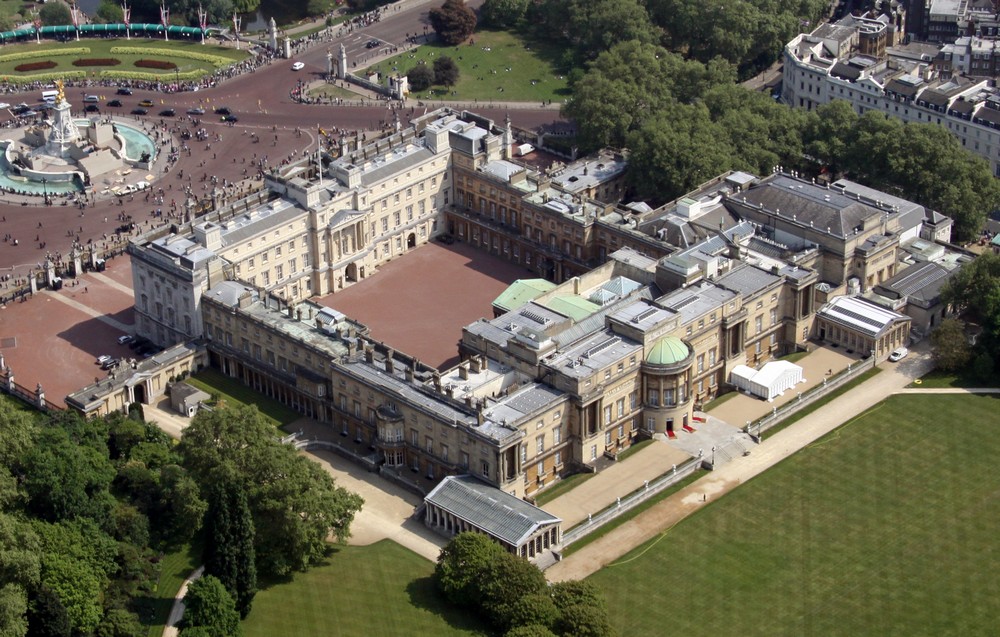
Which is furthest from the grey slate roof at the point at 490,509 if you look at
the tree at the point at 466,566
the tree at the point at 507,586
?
the tree at the point at 507,586

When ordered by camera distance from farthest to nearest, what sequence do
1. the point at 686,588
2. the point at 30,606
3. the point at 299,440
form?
the point at 299,440 < the point at 686,588 < the point at 30,606

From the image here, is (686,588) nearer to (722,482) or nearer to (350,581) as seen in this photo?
(722,482)

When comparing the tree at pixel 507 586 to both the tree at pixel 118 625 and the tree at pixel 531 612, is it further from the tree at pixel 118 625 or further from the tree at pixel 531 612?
the tree at pixel 118 625

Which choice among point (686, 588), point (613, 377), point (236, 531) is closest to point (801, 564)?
point (686, 588)

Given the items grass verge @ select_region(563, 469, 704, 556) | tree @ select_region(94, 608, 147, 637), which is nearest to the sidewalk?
grass verge @ select_region(563, 469, 704, 556)

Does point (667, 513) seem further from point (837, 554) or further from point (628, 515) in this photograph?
point (837, 554)

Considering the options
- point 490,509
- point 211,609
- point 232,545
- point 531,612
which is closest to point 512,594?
point 531,612
